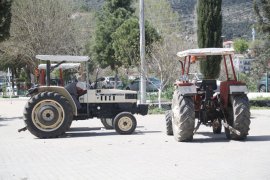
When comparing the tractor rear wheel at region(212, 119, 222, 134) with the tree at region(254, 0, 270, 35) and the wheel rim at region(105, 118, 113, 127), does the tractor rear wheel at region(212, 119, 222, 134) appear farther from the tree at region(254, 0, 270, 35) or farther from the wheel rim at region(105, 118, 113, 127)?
the tree at region(254, 0, 270, 35)

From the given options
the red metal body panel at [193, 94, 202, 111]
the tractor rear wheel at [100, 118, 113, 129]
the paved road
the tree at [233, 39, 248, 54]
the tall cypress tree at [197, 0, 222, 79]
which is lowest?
the paved road

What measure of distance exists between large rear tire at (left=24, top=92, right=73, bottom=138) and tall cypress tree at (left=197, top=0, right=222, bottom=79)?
12.0 meters

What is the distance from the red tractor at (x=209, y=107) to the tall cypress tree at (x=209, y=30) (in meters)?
11.2

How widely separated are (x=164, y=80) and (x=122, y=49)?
11363 millimetres

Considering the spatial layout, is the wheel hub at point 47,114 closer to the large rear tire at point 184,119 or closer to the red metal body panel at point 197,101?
the large rear tire at point 184,119

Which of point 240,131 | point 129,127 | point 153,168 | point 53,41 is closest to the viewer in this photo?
point 153,168

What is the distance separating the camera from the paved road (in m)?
9.80

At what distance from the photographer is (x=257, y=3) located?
2616 cm

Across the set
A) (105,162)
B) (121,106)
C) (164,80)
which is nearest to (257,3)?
(164,80)

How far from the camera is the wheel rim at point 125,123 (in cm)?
1645

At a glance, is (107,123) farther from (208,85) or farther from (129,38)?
(129,38)

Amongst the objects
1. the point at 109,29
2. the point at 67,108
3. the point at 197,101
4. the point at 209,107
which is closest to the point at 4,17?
the point at 67,108

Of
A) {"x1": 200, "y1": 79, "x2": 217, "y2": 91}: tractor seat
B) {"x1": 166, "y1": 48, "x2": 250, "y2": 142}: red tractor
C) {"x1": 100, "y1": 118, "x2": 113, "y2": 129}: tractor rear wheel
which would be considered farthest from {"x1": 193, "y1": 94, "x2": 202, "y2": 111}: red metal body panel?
{"x1": 100, "y1": 118, "x2": 113, "y2": 129}: tractor rear wheel

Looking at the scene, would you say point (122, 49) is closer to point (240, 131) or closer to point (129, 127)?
point (129, 127)
